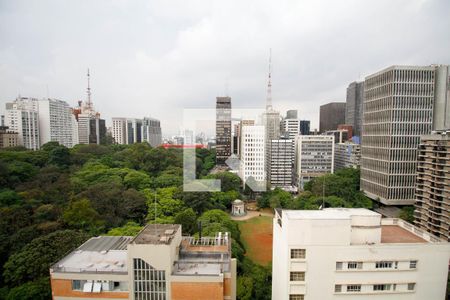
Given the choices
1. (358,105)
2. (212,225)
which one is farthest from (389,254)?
(358,105)

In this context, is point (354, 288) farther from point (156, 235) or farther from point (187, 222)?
point (187, 222)

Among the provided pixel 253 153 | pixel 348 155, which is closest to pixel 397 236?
pixel 253 153

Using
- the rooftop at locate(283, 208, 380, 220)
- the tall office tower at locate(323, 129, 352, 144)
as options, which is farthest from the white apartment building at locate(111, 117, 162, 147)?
the rooftop at locate(283, 208, 380, 220)

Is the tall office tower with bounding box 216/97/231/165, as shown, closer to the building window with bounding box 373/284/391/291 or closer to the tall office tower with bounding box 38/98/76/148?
the building window with bounding box 373/284/391/291

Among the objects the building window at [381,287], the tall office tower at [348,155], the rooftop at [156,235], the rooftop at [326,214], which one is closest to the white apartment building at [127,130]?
the tall office tower at [348,155]

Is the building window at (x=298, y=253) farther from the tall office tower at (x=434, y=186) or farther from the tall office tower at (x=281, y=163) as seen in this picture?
the tall office tower at (x=281, y=163)

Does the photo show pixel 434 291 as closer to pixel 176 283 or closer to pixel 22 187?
pixel 176 283
